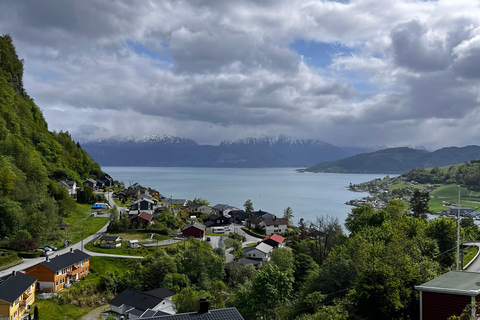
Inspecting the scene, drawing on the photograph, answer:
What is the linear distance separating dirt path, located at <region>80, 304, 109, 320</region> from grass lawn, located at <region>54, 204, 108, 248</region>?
1130 cm

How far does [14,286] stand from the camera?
19672 mm

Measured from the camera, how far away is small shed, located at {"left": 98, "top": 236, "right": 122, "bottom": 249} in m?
34.2

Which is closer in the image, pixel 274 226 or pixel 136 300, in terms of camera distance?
pixel 136 300

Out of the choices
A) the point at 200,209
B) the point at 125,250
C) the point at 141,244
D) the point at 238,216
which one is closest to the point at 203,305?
the point at 125,250

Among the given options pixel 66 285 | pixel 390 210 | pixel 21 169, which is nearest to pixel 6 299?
pixel 66 285

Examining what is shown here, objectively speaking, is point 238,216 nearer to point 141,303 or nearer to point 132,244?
point 132,244

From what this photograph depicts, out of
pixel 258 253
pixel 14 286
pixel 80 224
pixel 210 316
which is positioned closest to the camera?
pixel 210 316

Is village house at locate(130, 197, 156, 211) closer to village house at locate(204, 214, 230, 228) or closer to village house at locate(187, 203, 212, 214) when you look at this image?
village house at locate(204, 214, 230, 228)

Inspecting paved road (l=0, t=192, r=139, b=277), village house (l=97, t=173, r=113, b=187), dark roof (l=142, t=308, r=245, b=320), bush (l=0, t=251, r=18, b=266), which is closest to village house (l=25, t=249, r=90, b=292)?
paved road (l=0, t=192, r=139, b=277)

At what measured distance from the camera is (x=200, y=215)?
60219 mm

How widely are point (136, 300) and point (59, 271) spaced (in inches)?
247

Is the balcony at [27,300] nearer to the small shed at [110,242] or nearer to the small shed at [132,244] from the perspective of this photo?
the small shed at [110,242]

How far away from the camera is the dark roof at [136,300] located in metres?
22.8

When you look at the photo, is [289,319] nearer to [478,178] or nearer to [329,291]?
[329,291]
